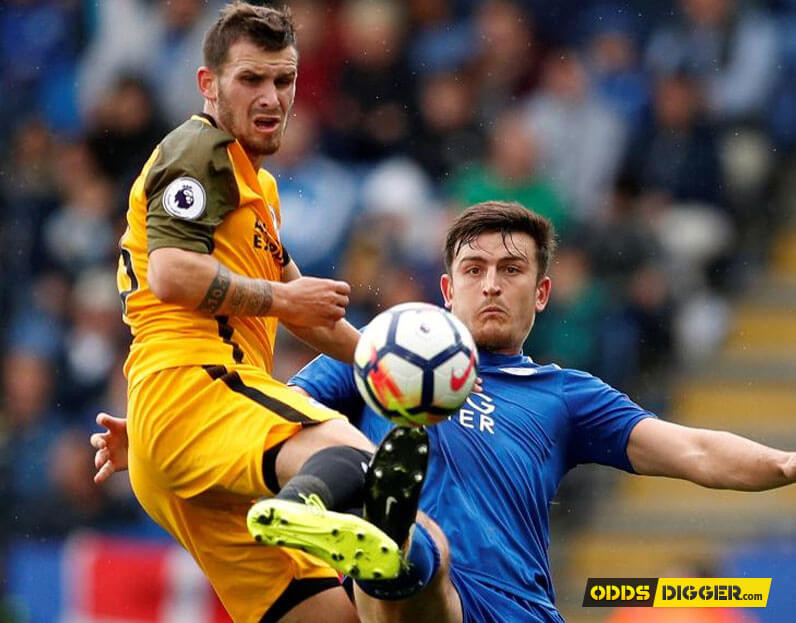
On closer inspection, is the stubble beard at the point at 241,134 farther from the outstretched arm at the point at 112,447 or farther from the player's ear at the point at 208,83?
the outstretched arm at the point at 112,447

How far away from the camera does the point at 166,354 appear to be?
5922mm

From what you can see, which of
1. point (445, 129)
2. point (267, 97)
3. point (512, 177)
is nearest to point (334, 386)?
point (267, 97)

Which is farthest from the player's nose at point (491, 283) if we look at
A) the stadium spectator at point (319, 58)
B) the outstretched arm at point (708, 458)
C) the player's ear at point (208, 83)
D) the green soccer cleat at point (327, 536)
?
the stadium spectator at point (319, 58)

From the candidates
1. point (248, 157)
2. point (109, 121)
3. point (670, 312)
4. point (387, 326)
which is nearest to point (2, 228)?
point (109, 121)

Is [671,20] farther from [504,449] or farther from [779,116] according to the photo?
[504,449]

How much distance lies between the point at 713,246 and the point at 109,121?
483cm

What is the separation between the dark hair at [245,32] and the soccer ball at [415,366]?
3.97ft

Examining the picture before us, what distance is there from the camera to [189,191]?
5820mm

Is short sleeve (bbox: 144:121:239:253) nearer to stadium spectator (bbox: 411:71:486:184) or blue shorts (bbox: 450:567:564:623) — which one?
blue shorts (bbox: 450:567:564:623)

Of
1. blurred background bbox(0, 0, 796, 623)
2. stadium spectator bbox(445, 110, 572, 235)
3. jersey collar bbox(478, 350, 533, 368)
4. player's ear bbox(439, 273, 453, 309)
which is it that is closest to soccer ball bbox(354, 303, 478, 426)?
jersey collar bbox(478, 350, 533, 368)

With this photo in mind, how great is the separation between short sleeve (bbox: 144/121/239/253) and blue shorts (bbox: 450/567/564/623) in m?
1.51

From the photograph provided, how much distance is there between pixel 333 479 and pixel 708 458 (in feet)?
5.28

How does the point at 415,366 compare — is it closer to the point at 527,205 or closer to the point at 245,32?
the point at 245,32

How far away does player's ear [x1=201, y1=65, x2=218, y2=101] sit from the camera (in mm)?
6180
